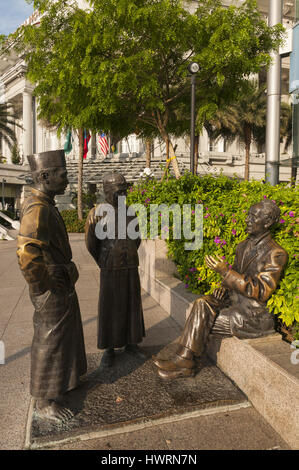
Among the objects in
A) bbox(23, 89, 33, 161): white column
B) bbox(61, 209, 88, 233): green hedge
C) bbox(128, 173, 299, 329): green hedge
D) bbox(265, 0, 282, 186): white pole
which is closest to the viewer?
bbox(128, 173, 299, 329): green hedge

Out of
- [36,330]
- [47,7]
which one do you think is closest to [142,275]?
[36,330]

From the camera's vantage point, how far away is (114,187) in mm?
3492

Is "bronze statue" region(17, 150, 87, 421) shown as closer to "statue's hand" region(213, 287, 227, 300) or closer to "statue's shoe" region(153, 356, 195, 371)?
"statue's shoe" region(153, 356, 195, 371)

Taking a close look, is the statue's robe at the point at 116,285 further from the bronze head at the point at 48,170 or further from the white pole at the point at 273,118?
the white pole at the point at 273,118

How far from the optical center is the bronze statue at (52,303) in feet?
8.43

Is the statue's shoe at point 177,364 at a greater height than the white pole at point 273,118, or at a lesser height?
lesser

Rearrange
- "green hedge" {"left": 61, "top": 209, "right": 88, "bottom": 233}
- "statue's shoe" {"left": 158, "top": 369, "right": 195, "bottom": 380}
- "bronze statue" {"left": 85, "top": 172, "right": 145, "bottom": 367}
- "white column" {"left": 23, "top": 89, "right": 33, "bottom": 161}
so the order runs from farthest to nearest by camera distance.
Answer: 1. "white column" {"left": 23, "top": 89, "right": 33, "bottom": 161}
2. "green hedge" {"left": 61, "top": 209, "right": 88, "bottom": 233}
3. "bronze statue" {"left": 85, "top": 172, "right": 145, "bottom": 367}
4. "statue's shoe" {"left": 158, "top": 369, "right": 195, "bottom": 380}

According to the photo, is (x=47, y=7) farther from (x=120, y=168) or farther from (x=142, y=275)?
(x=120, y=168)

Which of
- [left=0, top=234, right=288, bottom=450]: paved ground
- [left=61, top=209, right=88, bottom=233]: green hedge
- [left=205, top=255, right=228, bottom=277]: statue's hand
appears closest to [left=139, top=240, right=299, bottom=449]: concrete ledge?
[left=0, top=234, right=288, bottom=450]: paved ground

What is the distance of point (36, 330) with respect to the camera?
269 cm

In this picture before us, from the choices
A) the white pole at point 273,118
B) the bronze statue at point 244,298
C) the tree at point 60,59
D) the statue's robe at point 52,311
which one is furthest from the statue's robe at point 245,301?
the white pole at point 273,118

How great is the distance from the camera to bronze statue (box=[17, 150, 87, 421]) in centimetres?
257

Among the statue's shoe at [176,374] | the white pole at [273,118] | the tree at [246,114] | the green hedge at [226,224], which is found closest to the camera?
the green hedge at [226,224]
